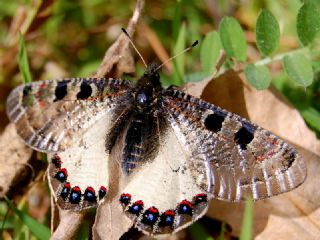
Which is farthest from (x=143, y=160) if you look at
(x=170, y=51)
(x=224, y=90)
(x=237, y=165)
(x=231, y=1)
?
(x=231, y=1)

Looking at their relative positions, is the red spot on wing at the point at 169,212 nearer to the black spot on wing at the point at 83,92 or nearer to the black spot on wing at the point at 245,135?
the black spot on wing at the point at 245,135

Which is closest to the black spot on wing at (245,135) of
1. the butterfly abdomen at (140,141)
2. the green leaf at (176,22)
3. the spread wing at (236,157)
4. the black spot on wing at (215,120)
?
the spread wing at (236,157)

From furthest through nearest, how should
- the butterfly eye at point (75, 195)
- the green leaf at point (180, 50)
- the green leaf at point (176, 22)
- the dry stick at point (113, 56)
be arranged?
1. the green leaf at point (176, 22)
2. the green leaf at point (180, 50)
3. the dry stick at point (113, 56)
4. the butterfly eye at point (75, 195)

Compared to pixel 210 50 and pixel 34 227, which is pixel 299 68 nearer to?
pixel 210 50

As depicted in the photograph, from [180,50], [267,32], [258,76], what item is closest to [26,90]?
[180,50]

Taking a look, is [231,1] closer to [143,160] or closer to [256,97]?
[256,97]

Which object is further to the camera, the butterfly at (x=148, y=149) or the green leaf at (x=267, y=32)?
the green leaf at (x=267, y=32)
